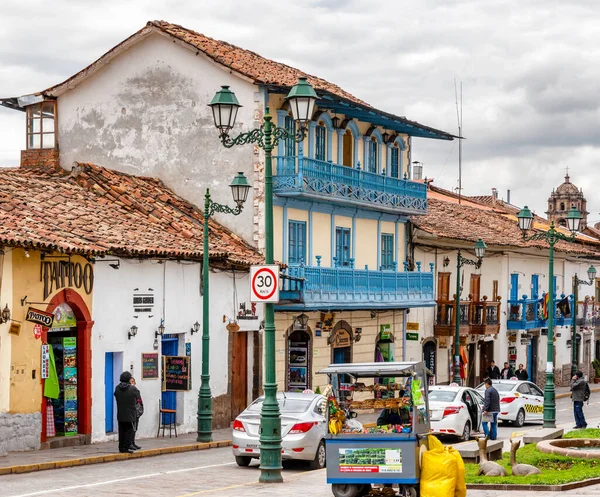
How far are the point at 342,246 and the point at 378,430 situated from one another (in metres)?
22.9

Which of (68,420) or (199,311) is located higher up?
(199,311)

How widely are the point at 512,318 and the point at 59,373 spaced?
1192 inches

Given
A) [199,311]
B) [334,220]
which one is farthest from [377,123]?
[199,311]

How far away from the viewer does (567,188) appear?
114 metres

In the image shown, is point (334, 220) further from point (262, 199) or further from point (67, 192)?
point (67, 192)

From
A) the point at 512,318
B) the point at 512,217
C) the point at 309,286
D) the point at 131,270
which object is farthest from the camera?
the point at 512,217

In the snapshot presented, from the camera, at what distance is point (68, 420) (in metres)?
26.2

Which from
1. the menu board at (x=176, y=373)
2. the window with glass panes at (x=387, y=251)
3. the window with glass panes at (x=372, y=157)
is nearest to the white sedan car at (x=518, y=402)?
the window with glass panes at (x=387, y=251)

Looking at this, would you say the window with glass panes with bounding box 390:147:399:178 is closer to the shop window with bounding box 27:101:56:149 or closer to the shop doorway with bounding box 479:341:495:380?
the shop doorway with bounding box 479:341:495:380

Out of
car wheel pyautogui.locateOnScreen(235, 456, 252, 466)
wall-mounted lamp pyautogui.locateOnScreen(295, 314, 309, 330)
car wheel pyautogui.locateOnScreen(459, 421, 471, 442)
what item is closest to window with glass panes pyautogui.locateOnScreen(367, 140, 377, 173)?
wall-mounted lamp pyautogui.locateOnScreen(295, 314, 309, 330)

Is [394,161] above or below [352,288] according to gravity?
above

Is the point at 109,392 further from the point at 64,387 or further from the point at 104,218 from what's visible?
the point at 104,218

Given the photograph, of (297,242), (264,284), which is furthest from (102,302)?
(297,242)

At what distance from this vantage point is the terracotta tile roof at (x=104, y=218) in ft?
83.4
